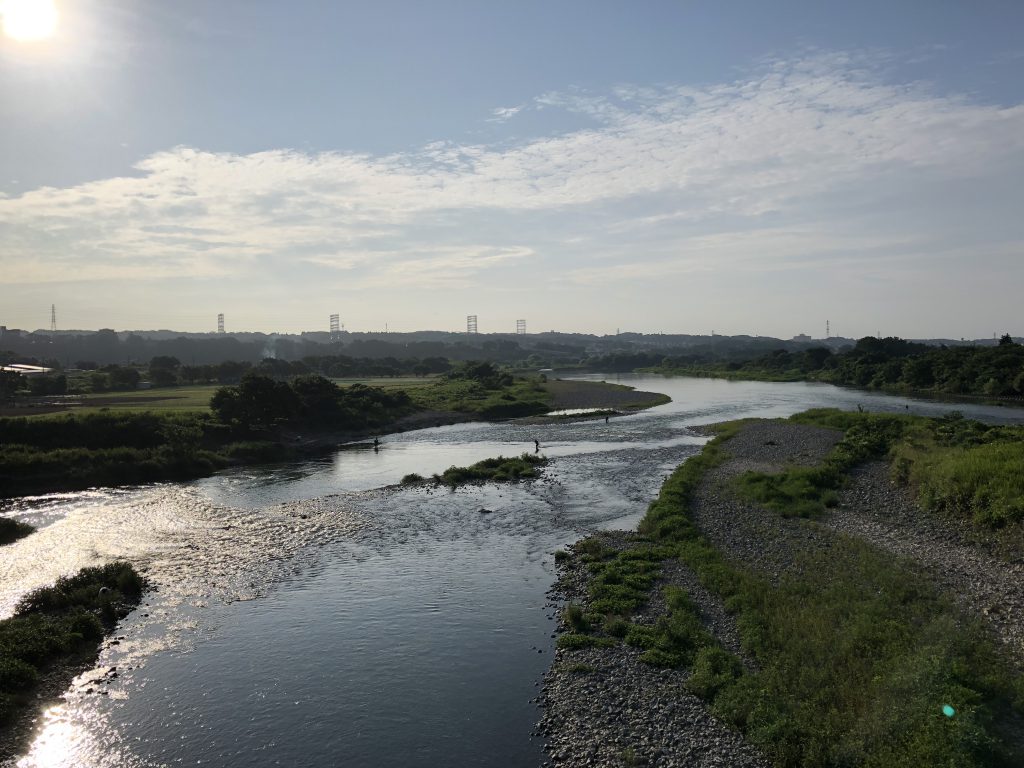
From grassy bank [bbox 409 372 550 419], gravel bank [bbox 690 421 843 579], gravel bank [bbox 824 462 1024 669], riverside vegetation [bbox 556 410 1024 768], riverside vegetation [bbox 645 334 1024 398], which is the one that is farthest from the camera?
riverside vegetation [bbox 645 334 1024 398]

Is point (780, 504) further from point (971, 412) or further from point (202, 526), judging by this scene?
point (971, 412)

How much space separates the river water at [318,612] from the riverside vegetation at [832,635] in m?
2.63

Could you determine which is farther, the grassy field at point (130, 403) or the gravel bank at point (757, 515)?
the grassy field at point (130, 403)

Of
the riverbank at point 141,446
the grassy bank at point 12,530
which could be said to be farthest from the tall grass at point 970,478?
the riverbank at point 141,446

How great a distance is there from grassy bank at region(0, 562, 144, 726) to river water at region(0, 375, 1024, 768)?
731mm

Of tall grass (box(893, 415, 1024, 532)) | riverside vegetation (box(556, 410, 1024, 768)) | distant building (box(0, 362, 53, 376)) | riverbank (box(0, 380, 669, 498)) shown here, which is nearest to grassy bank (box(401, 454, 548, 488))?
riverside vegetation (box(556, 410, 1024, 768))

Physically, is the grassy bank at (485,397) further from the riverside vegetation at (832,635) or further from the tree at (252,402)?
the riverside vegetation at (832,635)

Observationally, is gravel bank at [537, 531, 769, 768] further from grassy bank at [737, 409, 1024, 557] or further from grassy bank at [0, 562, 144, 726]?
grassy bank at [737, 409, 1024, 557]

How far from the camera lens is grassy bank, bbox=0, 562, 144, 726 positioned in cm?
1494

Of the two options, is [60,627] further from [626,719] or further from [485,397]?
[485,397]

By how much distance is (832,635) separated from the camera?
Answer: 14.9m

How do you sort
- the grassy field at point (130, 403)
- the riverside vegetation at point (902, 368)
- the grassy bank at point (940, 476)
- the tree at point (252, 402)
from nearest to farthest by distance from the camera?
the grassy bank at point (940, 476)
the tree at point (252, 402)
the grassy field at point (130, 403)
the riverside vegetation at point (902, 368)

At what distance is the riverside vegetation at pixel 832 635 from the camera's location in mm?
11062

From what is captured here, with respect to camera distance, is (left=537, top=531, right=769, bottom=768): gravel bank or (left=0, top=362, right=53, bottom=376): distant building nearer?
(left=537, top=531, right=769, bottom=768): gravel bank
